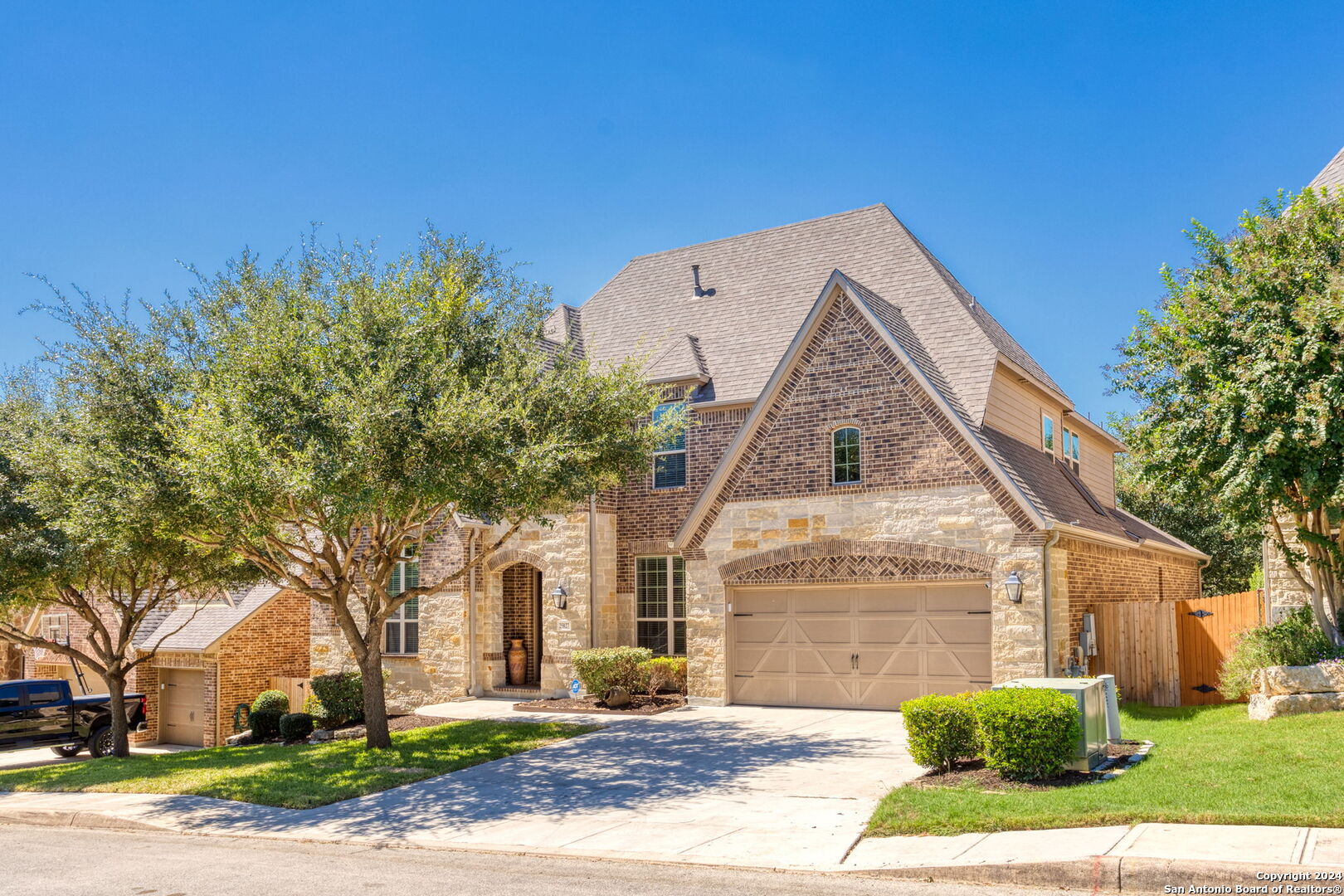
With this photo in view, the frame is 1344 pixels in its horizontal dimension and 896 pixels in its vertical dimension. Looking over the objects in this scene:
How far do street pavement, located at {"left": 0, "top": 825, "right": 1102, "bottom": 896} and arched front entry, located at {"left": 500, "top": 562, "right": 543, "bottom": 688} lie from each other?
1200 cm

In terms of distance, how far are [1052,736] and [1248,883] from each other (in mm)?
3538

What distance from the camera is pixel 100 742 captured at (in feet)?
79.3

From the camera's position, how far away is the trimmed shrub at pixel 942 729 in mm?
11867

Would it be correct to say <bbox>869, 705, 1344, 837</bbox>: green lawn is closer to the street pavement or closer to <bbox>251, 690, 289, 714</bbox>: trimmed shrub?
the street pavement

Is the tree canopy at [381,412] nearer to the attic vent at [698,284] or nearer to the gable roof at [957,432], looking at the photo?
the gable roof at [957,432]

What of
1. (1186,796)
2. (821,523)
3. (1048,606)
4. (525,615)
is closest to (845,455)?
(821,523)

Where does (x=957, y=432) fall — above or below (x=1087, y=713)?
above

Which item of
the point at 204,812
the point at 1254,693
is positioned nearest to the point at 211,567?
the point at 204,812

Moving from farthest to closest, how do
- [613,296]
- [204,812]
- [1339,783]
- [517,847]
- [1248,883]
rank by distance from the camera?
1. [613,296]
2. [204,812]
3. [517,847]
4. [1339,783]
5. [1248,883]

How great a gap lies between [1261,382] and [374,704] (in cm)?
1401

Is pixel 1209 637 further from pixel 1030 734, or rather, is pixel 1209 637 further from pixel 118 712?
pixel 118 712

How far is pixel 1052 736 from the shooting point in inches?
434

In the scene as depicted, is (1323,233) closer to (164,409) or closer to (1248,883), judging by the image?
(1248,883)

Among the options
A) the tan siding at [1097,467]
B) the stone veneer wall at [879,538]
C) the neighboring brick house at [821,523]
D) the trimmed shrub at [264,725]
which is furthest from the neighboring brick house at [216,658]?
the tan siding at [1097,467]
